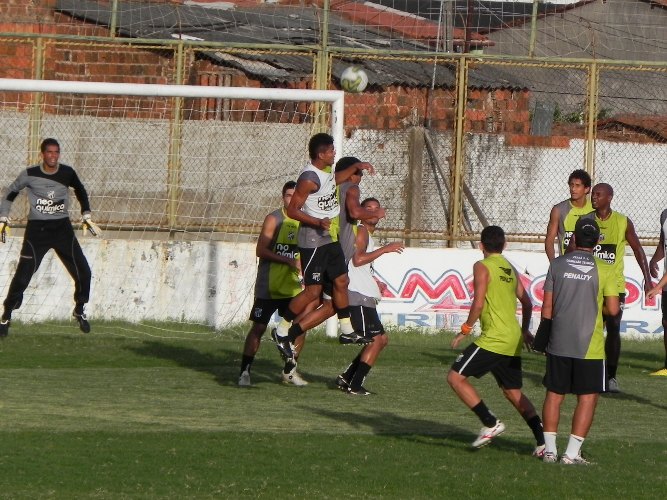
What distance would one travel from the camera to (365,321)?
12.9 metres

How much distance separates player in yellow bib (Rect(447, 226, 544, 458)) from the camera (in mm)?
9930

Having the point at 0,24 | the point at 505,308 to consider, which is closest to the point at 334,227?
the point at 505,308

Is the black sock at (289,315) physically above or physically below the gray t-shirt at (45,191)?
below

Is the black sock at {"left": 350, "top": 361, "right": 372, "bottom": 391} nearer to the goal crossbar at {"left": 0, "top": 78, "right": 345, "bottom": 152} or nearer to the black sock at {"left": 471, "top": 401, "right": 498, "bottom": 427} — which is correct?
the black sock at {"left": 471, "top": 401, "right": 498, "bottom": 427}

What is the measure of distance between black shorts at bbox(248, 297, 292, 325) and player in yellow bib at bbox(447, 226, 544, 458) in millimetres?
3655

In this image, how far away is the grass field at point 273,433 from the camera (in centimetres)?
875

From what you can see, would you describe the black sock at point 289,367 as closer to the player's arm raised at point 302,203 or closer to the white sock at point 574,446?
the player's arm raised at point 302,203

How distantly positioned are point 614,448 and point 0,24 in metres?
14.7

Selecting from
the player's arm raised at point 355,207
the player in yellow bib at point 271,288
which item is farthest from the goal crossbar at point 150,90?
the player's arm raised at point 355,207

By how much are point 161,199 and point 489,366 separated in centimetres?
938

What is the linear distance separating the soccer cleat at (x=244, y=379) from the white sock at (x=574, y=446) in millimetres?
4374

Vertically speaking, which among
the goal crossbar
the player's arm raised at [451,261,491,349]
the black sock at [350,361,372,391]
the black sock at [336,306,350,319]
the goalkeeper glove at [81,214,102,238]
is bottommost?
the black sock at [350,361,372,391]

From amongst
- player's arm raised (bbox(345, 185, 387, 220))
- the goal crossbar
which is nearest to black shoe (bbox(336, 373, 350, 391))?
player's arm raised (bbox(345, 185, 387, 220))

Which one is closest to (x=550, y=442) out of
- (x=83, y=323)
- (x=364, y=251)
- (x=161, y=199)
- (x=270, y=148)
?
(x=364, y=251)
